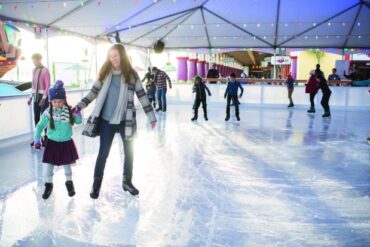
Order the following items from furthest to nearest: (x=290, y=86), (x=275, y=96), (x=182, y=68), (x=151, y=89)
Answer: (x=182, y=68), (x=275, y=96), (x=290, y=86), (x=151, y=89)

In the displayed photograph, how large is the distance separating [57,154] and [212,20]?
9.39 m

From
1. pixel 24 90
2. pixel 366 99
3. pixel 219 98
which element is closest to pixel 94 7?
pixel 24 90

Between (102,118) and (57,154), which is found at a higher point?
(102,118)

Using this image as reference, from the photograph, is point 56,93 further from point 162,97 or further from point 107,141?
point 162,97

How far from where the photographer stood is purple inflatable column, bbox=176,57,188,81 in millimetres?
16375

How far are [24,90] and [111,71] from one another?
4.52 metres

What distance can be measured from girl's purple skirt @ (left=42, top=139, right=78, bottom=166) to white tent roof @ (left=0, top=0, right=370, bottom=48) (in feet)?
16.7

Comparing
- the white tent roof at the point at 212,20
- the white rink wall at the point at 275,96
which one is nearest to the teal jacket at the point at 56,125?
the white rink wall at the point at 275,96

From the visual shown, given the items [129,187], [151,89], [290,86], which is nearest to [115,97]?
[129,187]

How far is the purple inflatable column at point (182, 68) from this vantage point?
53.7 ft

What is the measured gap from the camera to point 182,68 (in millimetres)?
16469

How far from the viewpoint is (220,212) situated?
271 centimetres

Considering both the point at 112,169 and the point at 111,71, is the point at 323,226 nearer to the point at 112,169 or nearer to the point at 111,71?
the point at 111,71

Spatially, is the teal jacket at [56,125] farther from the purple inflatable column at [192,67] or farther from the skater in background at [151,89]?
Result: the purple inflatable column at [192,67]
